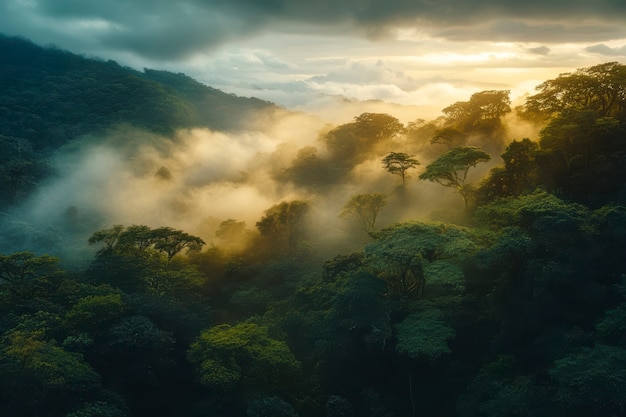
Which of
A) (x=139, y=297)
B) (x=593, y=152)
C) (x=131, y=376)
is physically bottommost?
(x=131, y=376)

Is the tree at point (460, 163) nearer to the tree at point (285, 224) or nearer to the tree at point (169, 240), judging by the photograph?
the tree at point (285, 224)

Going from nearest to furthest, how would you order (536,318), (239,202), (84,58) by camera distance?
(536,318) < (239,202) < (84,58)

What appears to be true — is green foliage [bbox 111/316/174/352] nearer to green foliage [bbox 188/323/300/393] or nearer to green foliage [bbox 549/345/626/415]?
green foliage [bbox 188/323/300/393]

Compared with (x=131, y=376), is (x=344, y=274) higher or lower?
higher

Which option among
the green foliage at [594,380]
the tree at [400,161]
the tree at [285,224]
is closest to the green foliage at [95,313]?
the tree at [285,224]

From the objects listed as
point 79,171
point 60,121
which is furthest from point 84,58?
point 79,171

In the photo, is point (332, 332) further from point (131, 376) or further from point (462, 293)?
point (131, 376)
